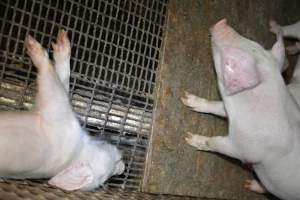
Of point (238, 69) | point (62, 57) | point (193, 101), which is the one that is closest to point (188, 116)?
point (193, 101)

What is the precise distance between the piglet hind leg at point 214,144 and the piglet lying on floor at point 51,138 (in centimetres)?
89

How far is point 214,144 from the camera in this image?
348 centimetres

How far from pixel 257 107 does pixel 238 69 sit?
0.35 metres

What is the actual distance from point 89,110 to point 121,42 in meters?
0.58

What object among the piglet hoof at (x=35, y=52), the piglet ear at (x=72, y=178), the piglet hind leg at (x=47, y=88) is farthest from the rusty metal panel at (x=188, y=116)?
the piglet hoof at (x=35, y=52)

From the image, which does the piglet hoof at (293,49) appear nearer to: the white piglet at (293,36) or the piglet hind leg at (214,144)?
the white piglet at (293,36)

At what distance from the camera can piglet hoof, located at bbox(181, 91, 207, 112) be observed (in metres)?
3.59

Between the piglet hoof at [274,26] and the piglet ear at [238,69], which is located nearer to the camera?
the piglet ear at [238,69]

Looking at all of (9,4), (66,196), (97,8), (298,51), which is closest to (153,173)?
(66,196)

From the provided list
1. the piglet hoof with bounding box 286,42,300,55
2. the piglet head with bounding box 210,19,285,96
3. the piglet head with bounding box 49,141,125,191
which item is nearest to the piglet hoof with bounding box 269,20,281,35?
the piglet hoof with bounding box 286,42,300,55

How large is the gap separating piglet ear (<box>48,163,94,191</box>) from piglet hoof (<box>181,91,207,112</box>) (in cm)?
112

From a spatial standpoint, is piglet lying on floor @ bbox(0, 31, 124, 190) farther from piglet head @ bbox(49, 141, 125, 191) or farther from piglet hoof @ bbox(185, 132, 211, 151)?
piglet hoof @ bbox(185, 132, 211, 151)

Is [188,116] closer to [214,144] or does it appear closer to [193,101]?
[193,101]

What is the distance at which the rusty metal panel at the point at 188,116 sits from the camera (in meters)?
3.51
